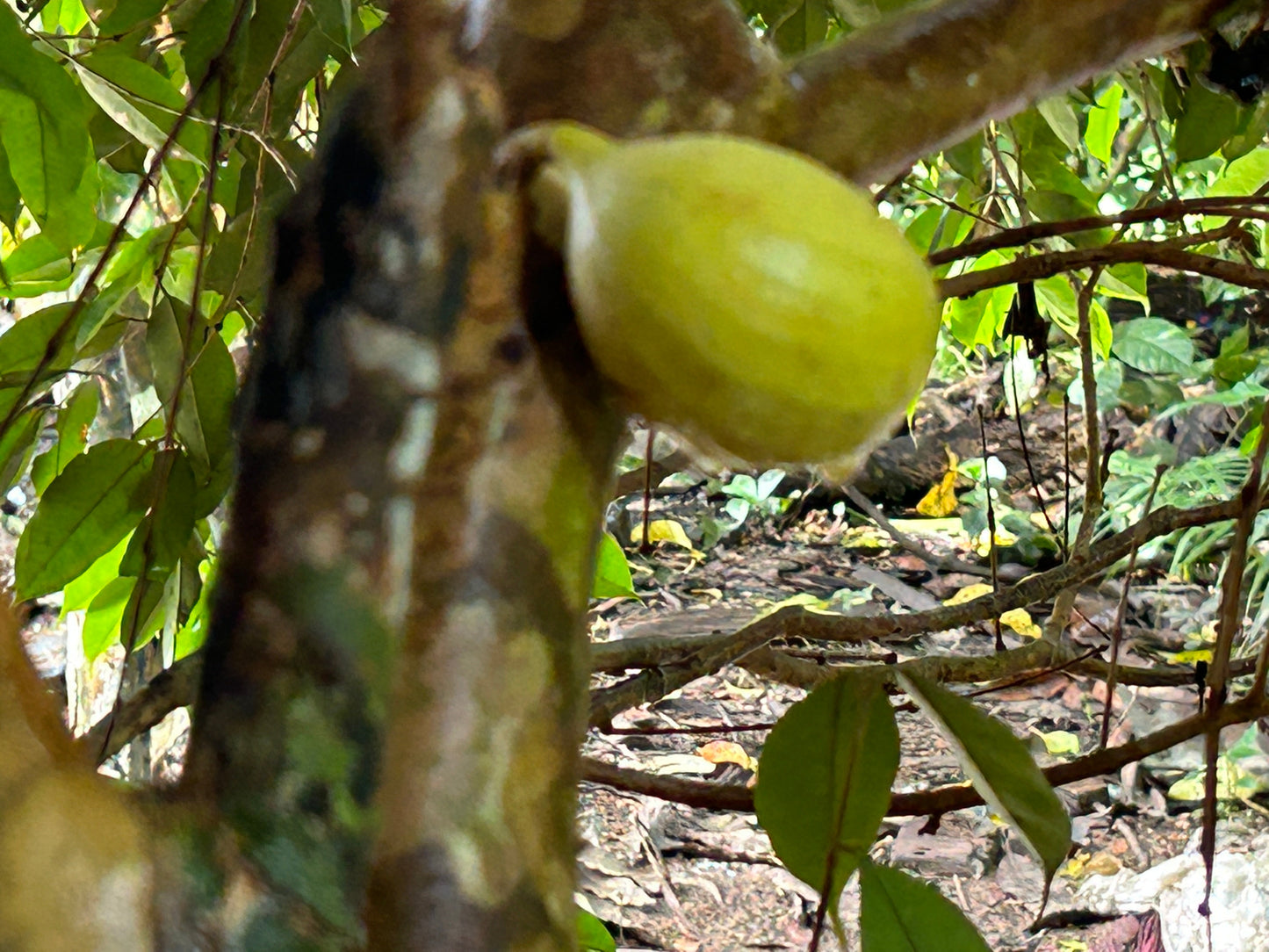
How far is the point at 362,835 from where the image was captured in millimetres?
225

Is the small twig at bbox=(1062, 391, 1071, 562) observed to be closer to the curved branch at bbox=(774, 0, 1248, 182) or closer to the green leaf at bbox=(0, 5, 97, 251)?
the curved branch at bbox=(774, 0, 1248, 182)

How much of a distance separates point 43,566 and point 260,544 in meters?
0.42

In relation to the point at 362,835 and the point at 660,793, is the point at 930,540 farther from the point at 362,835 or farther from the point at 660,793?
the point at 362,835

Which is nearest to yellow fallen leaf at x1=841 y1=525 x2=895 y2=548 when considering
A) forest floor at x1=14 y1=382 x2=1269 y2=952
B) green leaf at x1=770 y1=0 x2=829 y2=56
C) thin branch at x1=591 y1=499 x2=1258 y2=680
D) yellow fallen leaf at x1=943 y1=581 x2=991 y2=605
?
forest floor at x1=14 y1=382 x2=1269 y2=952

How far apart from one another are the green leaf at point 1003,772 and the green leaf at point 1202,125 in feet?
1.16

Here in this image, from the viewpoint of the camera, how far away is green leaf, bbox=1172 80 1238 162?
586mm

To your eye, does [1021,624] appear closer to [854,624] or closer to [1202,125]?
[854,624]

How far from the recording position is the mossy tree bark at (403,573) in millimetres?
216

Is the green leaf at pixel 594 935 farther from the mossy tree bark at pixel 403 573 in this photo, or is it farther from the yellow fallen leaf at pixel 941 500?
the yellow fallen leaf at pixel 941 500

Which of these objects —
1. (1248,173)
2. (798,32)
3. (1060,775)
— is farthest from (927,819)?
(798,32)

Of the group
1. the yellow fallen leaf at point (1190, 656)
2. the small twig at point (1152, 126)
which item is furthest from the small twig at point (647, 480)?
the yellow fallen leaf at point (1190, 656)

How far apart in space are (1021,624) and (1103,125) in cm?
135

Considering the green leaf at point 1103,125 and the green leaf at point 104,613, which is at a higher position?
the green leaf at point 1103,125

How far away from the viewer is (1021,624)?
224 centimetres
